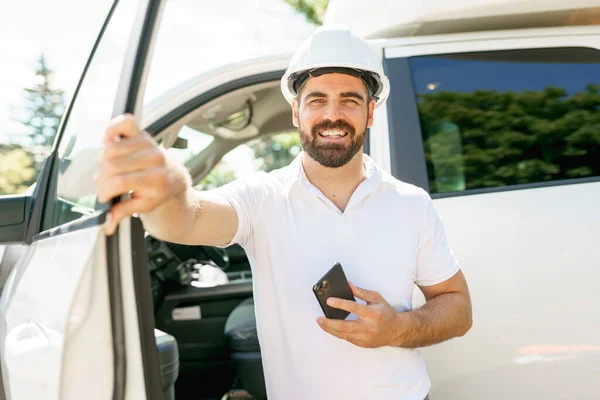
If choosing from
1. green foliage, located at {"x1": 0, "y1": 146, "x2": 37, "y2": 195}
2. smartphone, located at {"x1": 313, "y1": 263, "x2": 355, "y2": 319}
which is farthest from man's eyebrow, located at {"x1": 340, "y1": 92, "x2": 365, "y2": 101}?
green foliage, located at {"x1": 0, "y1": 146, "x2": 37, "y2": 195}

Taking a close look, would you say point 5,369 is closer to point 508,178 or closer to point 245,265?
point 508,178

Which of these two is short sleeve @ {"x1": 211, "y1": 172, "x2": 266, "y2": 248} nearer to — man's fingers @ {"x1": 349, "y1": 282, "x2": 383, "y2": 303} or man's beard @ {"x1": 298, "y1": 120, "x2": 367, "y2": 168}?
man's beard @ {"x1": 298, "y1": 120, "x2": 367, "y2": 168}

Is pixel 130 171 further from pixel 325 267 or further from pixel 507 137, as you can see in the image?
pixel 507 137

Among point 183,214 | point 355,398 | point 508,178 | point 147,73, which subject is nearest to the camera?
point 147,73

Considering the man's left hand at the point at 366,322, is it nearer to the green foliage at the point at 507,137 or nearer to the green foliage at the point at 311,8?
the green foliage at the point at 507,137

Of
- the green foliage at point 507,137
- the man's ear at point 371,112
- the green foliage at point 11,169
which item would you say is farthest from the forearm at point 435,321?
the green foliage at point 11,169

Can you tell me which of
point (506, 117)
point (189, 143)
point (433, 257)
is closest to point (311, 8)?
point (189, 143)

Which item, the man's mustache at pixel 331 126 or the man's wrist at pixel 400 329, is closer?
the man's wrist at pixel 400 329

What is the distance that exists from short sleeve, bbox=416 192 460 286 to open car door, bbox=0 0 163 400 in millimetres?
881

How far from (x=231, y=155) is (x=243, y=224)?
2.33 m

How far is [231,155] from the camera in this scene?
3957 millimetres

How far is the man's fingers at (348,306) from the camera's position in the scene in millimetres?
1482

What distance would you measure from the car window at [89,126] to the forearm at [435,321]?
86cm

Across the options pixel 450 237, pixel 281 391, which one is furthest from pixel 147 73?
pixel 450 237
